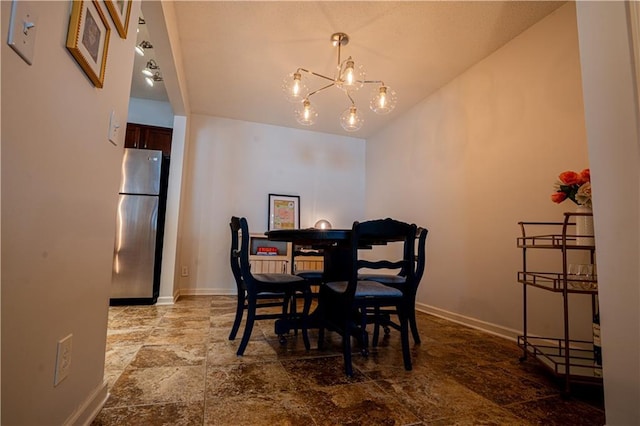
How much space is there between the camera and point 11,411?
2.33ft

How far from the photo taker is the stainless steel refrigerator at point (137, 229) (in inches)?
132

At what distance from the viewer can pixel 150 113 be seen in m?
Answer: 4.19

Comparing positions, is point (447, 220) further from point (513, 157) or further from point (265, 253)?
point (265, 253)

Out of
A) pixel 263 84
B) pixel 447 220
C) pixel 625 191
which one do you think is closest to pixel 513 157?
pixel 447 220

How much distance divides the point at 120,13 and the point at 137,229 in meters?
2.72

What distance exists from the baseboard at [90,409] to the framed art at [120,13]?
4.61 ft

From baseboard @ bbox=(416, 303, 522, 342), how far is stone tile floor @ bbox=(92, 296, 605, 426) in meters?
0.14

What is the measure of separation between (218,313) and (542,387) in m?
2.60

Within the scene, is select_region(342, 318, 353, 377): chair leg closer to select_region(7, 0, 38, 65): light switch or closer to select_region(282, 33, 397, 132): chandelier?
select_region(7, 0, 38, 65): light switch

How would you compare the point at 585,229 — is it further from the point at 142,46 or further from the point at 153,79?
the point at 153,79

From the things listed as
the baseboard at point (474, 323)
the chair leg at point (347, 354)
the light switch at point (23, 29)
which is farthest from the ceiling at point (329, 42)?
the baseboard at point (474, 323)

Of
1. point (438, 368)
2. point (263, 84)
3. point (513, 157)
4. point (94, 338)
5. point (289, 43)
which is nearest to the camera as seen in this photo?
point (94, 338)

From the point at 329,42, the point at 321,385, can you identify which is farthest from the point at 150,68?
the point at 321,385

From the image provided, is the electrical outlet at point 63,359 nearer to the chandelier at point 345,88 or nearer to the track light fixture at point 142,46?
the chandelier at point 345,88
